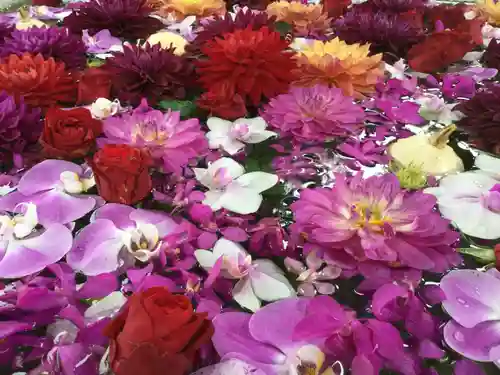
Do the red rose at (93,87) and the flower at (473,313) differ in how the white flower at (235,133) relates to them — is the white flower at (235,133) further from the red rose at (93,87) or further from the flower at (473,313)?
the flower at (473,313)

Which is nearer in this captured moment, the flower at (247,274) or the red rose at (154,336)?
the red rose at (154,336)

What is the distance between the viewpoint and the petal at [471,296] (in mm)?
485

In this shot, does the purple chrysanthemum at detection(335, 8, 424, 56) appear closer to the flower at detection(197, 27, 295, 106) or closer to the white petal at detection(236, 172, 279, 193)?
the flower at detection(197, 27, 295, 106)

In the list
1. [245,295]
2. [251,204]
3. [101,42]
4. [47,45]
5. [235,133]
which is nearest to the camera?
[245,295]

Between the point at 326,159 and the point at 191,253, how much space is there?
0.23 metres

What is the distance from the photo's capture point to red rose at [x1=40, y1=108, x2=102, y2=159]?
0.68 metres

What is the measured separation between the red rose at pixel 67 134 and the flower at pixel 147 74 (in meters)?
0.12

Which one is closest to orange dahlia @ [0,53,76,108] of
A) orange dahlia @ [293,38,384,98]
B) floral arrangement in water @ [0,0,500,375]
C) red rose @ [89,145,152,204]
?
floral arrangement in water @ [0,0,500,375]

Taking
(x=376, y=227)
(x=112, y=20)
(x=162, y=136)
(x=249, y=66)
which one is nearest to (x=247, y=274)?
(x=376, y=227)

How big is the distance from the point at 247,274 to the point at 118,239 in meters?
0.14

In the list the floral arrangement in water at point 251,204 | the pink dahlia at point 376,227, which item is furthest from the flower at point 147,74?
the pink dahlia at point 376,227

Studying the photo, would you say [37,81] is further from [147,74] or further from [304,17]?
[304,17]

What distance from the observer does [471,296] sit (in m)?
0.50

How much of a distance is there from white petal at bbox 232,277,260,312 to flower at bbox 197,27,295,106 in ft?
1.11
